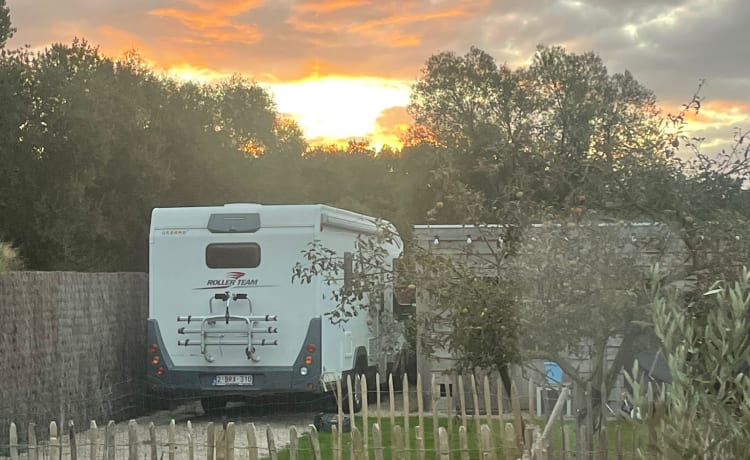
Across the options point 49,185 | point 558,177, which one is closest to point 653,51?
point 558,177

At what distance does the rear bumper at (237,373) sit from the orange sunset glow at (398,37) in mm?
3567

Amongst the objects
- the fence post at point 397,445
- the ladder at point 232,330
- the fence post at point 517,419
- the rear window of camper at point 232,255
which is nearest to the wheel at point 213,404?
the ladder at point 232,330

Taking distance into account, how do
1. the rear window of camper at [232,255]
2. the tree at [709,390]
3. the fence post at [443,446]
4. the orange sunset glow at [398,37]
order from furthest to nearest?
1. the rear window of camper at [232,255]
2. the orange sunset glow at [398,37]
3. the fence post at [443,446]
4. the tree at [709,390]

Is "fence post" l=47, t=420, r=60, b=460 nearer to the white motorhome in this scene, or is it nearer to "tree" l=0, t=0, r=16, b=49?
the white motorhome

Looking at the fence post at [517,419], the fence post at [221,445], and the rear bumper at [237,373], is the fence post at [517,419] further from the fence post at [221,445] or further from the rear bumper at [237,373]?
the rear bumper at [237,373]

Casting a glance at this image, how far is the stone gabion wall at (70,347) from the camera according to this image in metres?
9.45

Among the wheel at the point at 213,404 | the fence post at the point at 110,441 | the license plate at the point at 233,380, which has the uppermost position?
the license plate at the point at 233,380

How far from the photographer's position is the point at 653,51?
8.75 meters

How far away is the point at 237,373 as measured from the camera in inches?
426

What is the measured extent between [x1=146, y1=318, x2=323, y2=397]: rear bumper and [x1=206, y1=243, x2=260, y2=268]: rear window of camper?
977 mm

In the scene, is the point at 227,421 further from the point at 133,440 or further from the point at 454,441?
the point at 133,440

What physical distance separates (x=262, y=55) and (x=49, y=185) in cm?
767

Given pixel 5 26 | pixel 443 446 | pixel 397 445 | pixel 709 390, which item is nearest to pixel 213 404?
pixel 397 445

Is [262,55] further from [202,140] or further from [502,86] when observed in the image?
[202,140]
